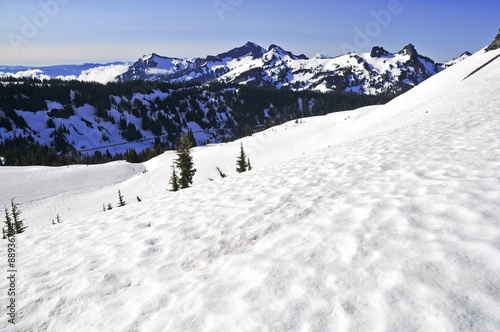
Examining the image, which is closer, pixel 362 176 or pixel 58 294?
pixel 58 294

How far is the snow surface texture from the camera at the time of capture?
9.53ft

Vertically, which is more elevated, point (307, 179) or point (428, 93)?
point (428, 93)

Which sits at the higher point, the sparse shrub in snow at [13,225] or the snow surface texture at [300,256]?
the snow surface texture at [300,256]

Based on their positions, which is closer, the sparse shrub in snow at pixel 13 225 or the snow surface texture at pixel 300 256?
the snow surface texture at pixel 300 256

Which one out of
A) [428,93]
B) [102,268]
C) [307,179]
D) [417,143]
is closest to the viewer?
[102,268]

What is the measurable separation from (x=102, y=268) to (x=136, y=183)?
43.2m

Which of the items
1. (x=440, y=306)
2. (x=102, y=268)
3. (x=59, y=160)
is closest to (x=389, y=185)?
(x=440, y=306)

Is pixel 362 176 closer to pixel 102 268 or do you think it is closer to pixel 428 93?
pixel 102 268

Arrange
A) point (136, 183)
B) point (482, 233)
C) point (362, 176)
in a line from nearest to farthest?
point (482, 233), point (362, 176), point (136, 183)

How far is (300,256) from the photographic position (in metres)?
4.04

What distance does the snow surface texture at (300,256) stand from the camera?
2.91 metres

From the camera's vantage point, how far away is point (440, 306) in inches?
106

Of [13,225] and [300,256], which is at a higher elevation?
[300,256]

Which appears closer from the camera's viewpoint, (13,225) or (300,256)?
(300,256)
